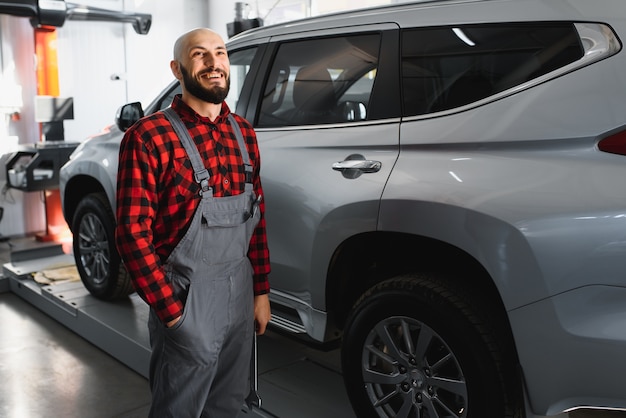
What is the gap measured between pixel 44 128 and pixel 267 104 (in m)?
4.33

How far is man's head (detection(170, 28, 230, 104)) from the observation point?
1.73m

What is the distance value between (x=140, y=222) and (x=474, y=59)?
121 cm

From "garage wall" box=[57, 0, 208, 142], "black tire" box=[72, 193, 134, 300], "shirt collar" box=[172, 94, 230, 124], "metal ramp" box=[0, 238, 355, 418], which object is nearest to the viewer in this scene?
"shirt collar" box=[172, 94, 230, 124]

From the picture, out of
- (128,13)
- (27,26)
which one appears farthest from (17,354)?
(128,13)

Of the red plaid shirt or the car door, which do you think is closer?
the red plaid shirt

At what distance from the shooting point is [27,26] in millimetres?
6629

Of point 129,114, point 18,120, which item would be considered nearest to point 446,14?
point 129,114

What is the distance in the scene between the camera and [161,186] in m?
1.71

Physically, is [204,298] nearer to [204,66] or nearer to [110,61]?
[204,66]

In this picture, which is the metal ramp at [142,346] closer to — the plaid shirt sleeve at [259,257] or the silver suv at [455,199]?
the silver suv at [455,199]

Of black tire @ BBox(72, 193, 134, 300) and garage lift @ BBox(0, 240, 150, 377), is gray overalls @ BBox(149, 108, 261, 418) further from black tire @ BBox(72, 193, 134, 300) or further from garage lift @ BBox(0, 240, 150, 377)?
black tire @ BBox(72, 193, 134, 300)

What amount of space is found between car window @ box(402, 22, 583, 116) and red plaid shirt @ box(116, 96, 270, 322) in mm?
757

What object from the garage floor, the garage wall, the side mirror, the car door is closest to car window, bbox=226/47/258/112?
the car door

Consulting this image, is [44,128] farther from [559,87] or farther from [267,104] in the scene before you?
[559,87]
